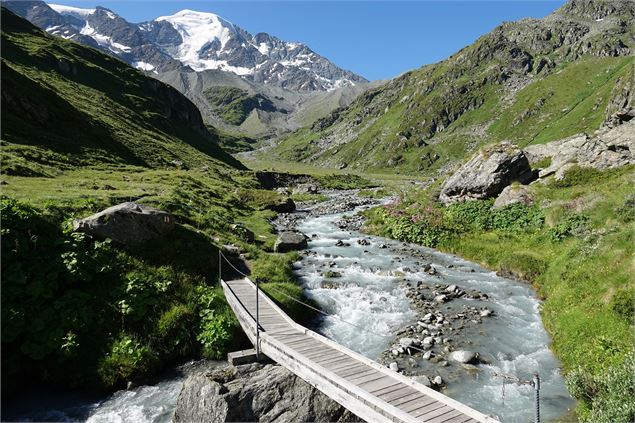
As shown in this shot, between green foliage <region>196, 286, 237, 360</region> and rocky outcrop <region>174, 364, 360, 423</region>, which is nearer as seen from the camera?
rocky outcrop <region>174, 364, 360, 423</region>

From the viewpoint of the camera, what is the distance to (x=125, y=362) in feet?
50.0

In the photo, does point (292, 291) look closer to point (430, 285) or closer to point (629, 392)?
point (430, 285)

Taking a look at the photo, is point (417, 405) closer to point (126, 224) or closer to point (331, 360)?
point (331, 360)

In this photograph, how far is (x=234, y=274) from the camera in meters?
24.4

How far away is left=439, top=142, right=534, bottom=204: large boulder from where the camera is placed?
4131cm

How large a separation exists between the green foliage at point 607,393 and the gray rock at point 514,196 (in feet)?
86.7

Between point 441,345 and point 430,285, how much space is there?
838cm

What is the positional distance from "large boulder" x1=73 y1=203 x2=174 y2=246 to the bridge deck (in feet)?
28.9

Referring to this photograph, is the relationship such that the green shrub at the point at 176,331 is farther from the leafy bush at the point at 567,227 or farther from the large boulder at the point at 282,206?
the large boulder at the point at 282,206

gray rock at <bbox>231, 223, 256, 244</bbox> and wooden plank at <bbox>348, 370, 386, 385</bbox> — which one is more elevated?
gray rock at <bbox>231, 223, 256, 244</bbox>

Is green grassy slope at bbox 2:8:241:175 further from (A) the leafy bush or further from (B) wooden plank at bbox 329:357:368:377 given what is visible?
(A) the leafy bush

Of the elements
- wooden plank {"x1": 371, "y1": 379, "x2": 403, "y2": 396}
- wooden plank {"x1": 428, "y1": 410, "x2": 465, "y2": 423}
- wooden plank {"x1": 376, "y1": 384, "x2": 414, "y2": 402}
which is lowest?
wooden plank {"x1": 428, "y1": 410, "x2": 465, "y2": 423}

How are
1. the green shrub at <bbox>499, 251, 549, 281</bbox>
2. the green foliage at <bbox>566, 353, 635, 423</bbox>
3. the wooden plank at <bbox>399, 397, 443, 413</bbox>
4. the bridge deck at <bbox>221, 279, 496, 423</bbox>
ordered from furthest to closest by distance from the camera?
the green shrub at <bbox>499, 251, 549, 281</bbox> < the wooden plank at <bbox>399, 397, 443, 413</bbox> < the bridge deck at <bbox>221, 279, 496, 423</bbox> < the green foliage at <bbox>566, 353, 635, 423</bbox>

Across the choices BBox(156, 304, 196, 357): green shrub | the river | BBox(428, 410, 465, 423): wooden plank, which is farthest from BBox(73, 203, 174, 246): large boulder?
BBox(428, 410, 465, 423): wooden plank
